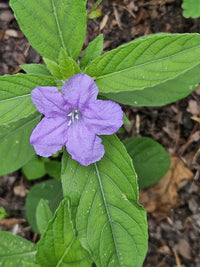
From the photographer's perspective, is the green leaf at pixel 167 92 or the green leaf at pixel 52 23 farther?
the green leaf at pixel 167 92

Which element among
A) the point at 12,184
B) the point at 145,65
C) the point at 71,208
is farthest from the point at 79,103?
the point at 12,184

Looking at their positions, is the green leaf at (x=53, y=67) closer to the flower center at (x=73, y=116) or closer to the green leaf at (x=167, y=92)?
the flower center at (x=73, y=116)

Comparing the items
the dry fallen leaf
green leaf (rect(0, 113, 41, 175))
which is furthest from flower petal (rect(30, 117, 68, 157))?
the dry fallen leaf

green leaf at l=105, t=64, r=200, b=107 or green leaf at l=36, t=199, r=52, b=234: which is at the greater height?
green leaf at l=105, t=64, r=200, b=107

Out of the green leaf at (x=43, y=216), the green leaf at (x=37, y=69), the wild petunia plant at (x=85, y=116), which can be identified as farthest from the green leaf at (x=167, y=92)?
the green leaf at (x=43, y=216)

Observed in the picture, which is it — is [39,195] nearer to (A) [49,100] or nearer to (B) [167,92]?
(B) [167,92]

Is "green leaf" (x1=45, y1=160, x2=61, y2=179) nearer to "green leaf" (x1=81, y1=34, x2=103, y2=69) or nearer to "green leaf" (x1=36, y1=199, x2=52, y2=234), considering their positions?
"green leaf" (x1=36, y1=199, x2=52, y2=234)

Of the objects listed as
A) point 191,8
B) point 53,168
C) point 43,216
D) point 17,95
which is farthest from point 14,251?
point 191,8

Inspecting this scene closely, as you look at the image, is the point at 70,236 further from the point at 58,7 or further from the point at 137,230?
the point at 58,7

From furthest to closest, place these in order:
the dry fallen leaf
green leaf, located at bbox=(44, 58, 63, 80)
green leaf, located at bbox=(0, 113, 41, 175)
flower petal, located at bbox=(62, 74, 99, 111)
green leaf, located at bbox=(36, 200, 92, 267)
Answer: the dry fallen leaf < green leaf, located at bbox=(0, 113, 41, 175) < green leaf, located at bbox=(44, 58, 63, 80) < green leaf, located at bbox=(36, 200, 92, 267) < flower petal, located at bbox=(62, 74, 99, 111)
